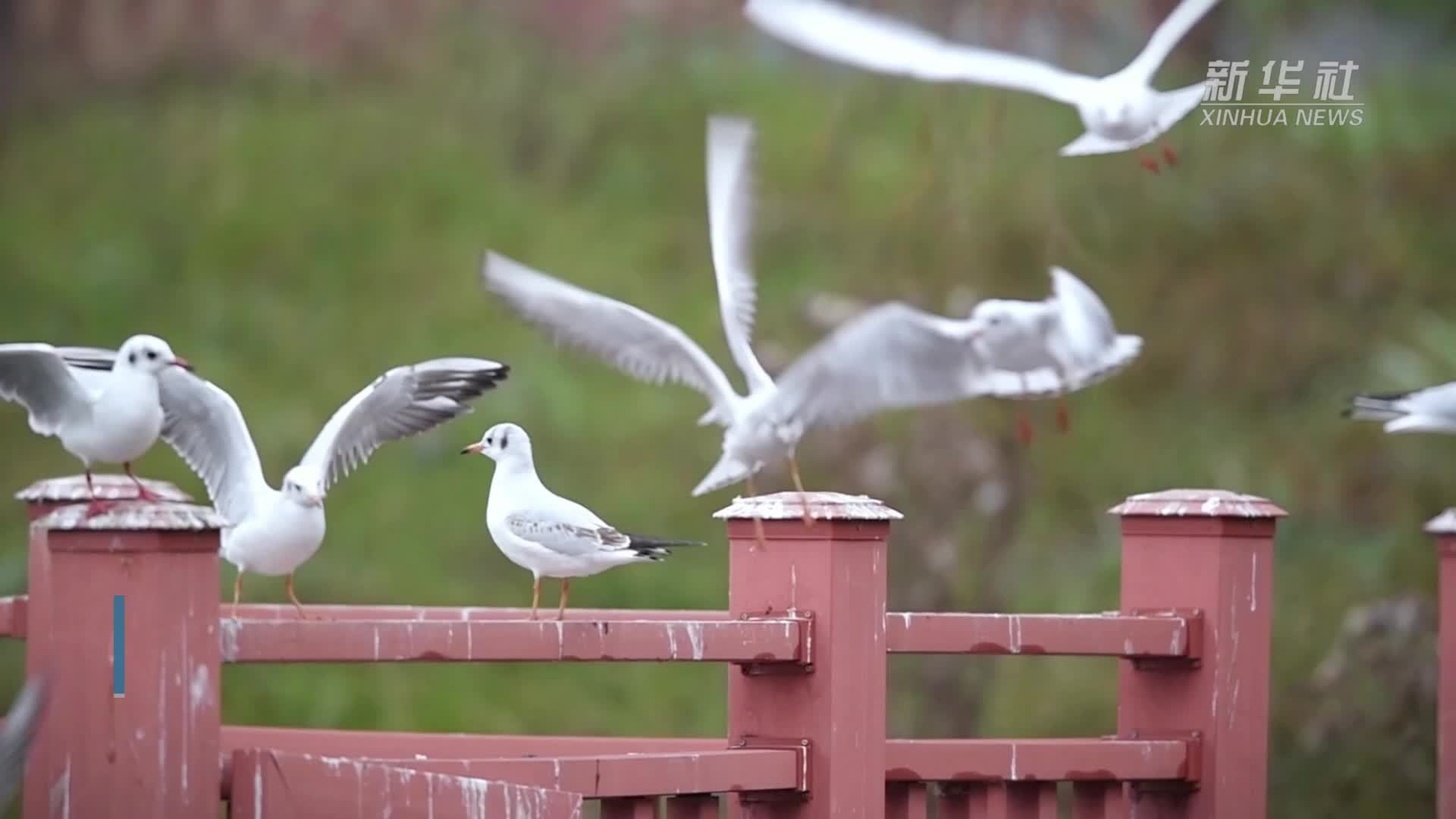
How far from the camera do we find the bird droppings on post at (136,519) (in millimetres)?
2881

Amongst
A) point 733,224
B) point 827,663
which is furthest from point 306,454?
point 827,663

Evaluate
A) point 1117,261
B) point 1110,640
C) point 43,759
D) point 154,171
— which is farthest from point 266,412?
point 43,759

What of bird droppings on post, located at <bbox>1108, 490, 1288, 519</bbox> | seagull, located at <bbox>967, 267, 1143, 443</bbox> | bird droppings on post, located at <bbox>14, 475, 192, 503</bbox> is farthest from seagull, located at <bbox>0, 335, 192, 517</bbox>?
bird droppings on post, located at <bbox>1108, 490, 1288, 519</bbox>

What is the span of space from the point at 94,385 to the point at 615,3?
872 centimetres

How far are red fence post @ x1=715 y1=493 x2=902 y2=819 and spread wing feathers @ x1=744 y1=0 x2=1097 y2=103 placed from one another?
1196 mm

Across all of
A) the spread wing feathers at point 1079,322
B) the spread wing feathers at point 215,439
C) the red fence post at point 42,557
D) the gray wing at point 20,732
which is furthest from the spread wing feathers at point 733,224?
the gray wing at point 20,732

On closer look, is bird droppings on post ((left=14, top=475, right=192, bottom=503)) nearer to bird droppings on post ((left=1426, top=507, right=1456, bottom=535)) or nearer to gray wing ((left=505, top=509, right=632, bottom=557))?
gray wing ((left=505, top=509, right=632, bottom=557))

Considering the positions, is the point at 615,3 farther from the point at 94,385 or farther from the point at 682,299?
the point at 94,385

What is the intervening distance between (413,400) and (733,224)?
87 centimetres

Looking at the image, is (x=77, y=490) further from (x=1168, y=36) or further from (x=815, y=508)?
(x=1168, y=36)

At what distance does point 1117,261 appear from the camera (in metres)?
10.9

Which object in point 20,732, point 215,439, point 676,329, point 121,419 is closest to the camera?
point 20,732

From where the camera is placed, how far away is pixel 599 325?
463 cm

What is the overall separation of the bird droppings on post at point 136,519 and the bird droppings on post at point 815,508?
1.22 meters
